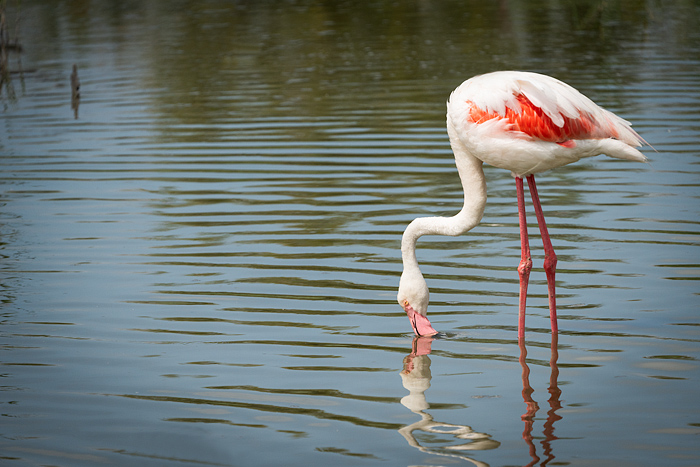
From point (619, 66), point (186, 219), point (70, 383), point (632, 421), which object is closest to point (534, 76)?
point (632, 421)

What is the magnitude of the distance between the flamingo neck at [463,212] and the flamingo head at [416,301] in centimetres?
9

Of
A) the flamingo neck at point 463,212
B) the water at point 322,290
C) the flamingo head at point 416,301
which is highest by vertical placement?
the flamingo neck at point 463,212

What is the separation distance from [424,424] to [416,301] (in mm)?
1239

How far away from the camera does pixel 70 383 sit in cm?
521

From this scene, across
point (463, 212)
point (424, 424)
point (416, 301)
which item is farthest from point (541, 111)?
point (424, 424)

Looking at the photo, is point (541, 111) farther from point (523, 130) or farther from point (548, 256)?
point (548, 256)

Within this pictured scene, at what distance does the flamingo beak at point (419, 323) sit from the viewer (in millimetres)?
5652

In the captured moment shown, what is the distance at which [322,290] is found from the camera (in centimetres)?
661

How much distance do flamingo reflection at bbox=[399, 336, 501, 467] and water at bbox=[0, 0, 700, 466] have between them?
2cm

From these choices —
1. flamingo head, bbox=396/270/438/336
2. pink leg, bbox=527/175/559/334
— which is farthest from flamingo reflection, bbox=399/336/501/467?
pink leg, bbox=527/175/559/334

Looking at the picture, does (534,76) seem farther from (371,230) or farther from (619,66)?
(619,66)

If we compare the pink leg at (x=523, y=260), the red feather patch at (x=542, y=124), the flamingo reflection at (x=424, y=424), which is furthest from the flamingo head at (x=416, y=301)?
the red feather patch at (x=542, y=124)

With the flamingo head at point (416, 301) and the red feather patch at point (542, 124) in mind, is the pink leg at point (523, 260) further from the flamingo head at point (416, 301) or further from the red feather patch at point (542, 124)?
the flamingo head at point (416, 301)

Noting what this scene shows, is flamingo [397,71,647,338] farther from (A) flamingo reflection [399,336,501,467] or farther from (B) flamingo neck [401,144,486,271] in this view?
(A) flamingo reflection [399,336,501,467]
